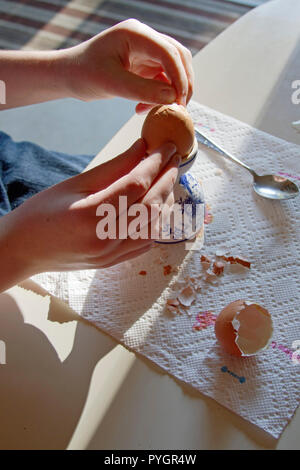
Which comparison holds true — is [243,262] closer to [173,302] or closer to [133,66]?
[173,302]

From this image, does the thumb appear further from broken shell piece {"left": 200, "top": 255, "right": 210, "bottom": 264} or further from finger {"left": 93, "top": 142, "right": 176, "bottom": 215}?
broken shell piece {"left": 200, "top": 255, "right": 210, "bottom": 264}

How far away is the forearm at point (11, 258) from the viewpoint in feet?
1.99

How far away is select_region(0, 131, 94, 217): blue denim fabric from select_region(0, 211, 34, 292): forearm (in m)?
0.21

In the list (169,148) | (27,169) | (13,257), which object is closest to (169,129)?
(169,148)

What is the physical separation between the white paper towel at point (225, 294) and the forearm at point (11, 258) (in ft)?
0.21

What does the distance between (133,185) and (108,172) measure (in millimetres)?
59

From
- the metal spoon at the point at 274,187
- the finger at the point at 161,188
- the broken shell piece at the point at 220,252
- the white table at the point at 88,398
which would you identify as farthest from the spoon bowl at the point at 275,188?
the white table at the point at 88,398

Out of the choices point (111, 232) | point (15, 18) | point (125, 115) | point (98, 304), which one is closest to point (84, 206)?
point (111, 232)

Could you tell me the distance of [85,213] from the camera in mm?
536

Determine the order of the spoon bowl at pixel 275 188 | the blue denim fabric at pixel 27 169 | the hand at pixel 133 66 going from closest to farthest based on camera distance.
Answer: the hand at pixel 133 66 < the spoon bowl at pixel 275 188 < the blue denim fabric at pixel 27 169

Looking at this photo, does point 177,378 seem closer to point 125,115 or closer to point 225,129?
point 225,129

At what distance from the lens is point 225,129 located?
848 millimetres

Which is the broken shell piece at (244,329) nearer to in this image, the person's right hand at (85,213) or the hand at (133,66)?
the person's right hand at (85,213)

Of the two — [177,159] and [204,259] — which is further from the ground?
[177,159]
